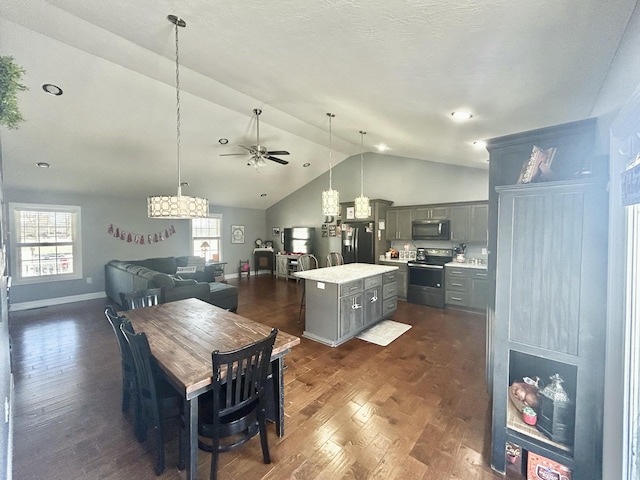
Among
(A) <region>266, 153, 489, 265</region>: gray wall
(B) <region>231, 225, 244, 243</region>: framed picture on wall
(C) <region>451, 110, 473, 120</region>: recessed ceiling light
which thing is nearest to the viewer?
(C) <region>451, 110, 473, 120</region>: recessed ceiling light

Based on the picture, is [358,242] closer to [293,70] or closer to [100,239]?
[293,70]

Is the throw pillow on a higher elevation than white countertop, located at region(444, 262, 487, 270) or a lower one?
lower

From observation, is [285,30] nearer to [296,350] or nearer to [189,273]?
[296,350]

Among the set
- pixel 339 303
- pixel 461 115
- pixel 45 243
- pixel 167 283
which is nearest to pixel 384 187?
pixel 339 303

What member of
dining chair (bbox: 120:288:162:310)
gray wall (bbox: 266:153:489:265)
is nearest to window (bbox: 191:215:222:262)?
gray wall (bbox: 266:153:489:265)

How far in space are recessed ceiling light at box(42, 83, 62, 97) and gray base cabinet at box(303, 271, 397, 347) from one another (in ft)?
12.6

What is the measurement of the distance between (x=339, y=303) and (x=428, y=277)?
269 cm

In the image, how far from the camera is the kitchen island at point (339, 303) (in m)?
3.43

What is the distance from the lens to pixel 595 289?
139 cm

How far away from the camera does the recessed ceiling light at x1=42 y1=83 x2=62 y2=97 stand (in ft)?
10.1

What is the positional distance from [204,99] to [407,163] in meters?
4.45

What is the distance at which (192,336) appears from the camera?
1955 mm

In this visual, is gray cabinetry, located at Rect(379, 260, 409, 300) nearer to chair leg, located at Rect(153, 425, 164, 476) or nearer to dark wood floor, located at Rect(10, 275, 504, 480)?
dark wood floor, located at Rect(10, 275, 504, 480)

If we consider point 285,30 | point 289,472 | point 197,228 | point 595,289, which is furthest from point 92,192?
point 595,289
